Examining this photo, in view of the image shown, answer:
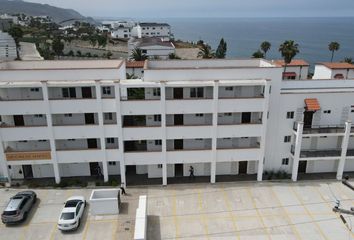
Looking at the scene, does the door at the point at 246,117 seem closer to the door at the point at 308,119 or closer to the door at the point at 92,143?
the door at the point at 308,119

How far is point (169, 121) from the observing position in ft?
109

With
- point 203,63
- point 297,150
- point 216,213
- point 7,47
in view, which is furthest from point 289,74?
point 7,47

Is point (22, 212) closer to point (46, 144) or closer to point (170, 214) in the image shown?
point (46, 144)

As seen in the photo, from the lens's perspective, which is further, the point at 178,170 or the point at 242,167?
the point at 242,167

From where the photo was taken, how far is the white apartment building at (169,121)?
31297 mm

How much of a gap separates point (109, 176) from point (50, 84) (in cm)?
1145

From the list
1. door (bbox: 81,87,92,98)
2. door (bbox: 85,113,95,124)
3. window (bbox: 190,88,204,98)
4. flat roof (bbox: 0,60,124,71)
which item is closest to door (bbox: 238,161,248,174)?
window (bbox: 190,88,204,98)

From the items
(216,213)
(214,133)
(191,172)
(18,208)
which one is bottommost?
(216,213)

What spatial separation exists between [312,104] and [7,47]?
9557 centimetres

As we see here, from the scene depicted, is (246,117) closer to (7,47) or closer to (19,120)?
(19,120)

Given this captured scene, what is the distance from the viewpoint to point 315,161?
35719 mm

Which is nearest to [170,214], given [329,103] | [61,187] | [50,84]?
[61,187]

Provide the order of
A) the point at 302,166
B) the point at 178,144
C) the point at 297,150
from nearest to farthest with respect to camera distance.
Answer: the point at 297,150 < the point at 178,144 < the point at 302,166

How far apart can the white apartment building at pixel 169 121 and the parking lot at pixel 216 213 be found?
2.15 meters
